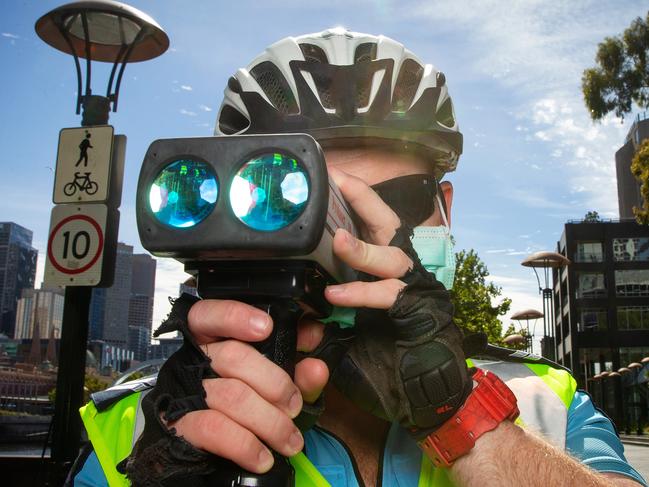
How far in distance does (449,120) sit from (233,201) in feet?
5.60

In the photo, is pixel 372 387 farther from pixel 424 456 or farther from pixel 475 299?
pixel 475 299

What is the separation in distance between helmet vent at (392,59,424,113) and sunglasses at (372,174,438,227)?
63cm

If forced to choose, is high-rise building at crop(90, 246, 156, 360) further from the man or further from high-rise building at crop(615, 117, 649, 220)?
the man

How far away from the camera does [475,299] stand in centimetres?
2944

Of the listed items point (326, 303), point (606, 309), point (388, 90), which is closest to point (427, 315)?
point (326, 303)

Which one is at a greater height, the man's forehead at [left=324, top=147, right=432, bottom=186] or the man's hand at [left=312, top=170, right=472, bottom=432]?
the man's forehead at [left=324, top=147, right=432, bottom=186]

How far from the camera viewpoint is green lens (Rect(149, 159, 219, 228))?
4.48ft

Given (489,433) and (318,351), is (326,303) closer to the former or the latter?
(318,351)

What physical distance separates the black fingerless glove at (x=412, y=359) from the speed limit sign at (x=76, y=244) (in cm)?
371

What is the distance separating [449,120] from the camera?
2814 mm

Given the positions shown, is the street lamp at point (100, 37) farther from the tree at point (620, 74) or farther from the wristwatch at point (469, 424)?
the tree at point (620, 74)

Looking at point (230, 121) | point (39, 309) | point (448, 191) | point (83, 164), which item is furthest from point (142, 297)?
point (448, 191)

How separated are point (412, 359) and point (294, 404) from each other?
0.32 metres

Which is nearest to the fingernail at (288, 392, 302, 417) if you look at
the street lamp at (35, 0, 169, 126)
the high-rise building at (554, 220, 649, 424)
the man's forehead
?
the man's forehead
